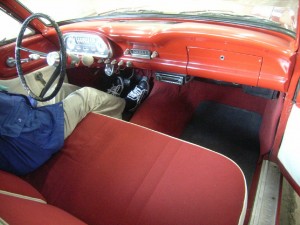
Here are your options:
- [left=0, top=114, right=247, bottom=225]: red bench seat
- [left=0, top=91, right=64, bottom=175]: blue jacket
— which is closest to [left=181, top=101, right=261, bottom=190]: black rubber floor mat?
[left=0, top=114, right=247, bottom=225]: red bench seat

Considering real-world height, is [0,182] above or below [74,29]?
below

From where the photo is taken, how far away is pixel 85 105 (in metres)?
1.51

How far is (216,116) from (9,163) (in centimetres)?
141

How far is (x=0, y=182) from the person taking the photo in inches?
35.8

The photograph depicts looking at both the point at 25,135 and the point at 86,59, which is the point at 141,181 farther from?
the point at 86,59

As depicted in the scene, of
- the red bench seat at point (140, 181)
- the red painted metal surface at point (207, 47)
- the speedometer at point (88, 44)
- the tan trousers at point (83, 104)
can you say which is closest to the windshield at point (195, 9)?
the red painted metal surface at point (207, 47)

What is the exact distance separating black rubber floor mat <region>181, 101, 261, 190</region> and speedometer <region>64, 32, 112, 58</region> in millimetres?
817

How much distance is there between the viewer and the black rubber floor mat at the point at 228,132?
1.55m

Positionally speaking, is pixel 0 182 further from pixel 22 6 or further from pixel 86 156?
pixel 22 6

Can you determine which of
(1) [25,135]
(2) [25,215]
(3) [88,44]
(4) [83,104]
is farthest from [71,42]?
(2) [25,215]

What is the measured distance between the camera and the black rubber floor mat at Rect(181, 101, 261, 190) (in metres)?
1.55

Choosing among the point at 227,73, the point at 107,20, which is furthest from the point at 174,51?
the point at 107,20

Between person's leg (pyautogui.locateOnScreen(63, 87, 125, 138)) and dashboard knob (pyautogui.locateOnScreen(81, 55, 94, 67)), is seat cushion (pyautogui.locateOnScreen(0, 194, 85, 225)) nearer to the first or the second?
person's leg (pyautogui.locateOnScreen(63, 87, 125, 138))

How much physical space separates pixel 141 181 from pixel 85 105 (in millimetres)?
692
